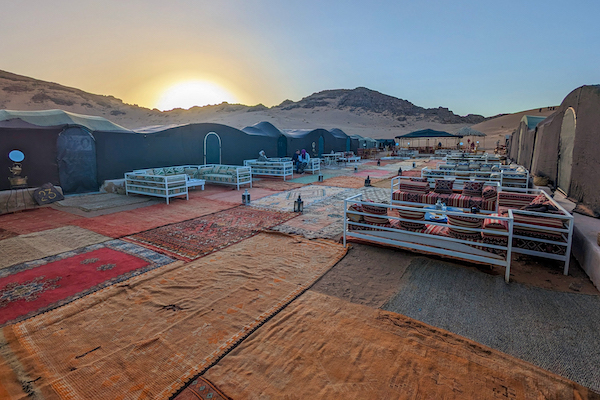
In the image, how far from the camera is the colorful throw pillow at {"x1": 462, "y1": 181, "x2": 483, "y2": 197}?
738 cm

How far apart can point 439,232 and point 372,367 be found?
2.90m

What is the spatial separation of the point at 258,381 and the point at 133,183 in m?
9.78

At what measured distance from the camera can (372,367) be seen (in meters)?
2.53

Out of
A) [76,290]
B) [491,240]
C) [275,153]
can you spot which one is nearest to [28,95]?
[275,153]

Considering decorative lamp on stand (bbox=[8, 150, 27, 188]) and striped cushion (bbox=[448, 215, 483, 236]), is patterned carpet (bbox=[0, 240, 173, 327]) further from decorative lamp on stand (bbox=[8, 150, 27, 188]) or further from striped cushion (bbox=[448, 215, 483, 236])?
decorative lamp on stand (bbox=[8, 150, 27, 188])

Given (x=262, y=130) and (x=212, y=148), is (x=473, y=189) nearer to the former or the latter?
(x=212, y=148)

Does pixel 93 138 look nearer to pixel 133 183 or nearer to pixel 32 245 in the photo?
pixel 133 183

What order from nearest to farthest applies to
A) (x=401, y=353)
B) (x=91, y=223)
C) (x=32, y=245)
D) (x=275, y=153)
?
1. (x=401, y=353)
2. (x=32, y=245)
3. (x=91, y=223)
4. (x=275, y=153)

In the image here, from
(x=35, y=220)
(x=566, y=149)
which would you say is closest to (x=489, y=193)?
(x=566, y=149)

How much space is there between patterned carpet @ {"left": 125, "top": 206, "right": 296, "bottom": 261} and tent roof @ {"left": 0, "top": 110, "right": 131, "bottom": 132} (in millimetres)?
6276

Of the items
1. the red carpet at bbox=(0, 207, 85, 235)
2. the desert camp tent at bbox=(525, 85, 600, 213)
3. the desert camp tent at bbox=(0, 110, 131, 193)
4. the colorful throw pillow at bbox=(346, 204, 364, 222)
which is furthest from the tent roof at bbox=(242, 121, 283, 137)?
the desert camp tent at bbox=(525, 85, 600, 213)

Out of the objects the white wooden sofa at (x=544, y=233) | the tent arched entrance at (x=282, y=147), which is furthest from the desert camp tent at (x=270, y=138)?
the white wooden sofa at (x=544, y=233)

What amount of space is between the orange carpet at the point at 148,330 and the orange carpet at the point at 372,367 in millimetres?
343

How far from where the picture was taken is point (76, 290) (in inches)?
154
